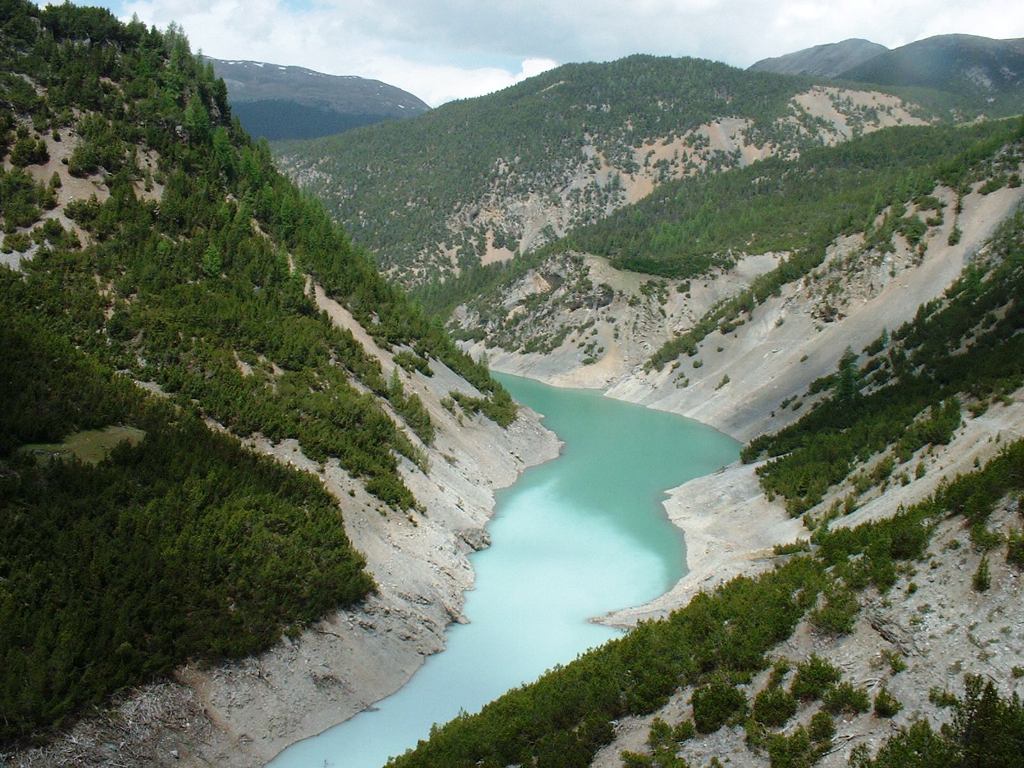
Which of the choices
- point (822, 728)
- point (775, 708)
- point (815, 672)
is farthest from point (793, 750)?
point (815, 672)

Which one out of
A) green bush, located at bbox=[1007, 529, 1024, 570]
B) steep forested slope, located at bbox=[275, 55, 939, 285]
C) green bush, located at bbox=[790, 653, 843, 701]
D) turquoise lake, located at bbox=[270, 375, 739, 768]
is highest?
steep forested slope, located at bbox=[275, 55, 939, 285]

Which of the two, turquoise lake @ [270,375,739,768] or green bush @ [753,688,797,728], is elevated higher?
green bush @ [753,688,797,728]

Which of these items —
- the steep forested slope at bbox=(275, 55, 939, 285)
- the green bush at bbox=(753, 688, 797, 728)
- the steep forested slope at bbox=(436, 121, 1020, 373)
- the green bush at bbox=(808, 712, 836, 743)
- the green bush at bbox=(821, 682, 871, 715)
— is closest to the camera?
the green bush at bbox=(808, 712, 836, 743)

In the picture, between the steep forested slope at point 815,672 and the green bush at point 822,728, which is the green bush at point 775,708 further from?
the green bush at point 822,728

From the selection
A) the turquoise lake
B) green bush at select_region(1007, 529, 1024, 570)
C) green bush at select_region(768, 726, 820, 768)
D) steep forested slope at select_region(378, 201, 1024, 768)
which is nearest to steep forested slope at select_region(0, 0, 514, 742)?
the turquoise lake

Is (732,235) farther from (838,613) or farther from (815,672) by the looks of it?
(815,672)

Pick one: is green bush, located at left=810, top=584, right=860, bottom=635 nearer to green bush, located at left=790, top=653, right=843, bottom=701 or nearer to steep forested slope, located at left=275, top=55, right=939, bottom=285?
green bush, located at left=790, top=653, right=843, bottom=701

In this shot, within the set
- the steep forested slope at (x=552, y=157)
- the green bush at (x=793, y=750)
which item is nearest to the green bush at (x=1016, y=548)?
the green bush at (x=793, y=750)
